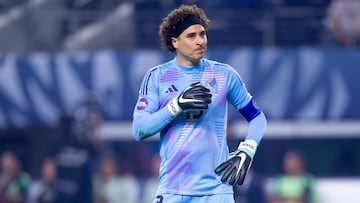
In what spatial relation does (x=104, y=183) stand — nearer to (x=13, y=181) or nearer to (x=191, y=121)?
(x=13, y=181)

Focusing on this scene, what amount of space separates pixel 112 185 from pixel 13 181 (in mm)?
1312

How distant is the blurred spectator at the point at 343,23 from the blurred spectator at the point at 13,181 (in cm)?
449

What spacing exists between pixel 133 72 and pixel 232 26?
1.47 metres

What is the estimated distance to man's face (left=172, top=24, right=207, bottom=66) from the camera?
6773mm

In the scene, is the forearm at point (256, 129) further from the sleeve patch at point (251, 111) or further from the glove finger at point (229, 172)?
the glove finger at point (229, 172)

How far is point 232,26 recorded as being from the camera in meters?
15.2

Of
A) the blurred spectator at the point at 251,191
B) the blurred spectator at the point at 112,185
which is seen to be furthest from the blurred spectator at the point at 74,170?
the blurred spectator at the point at 251,191

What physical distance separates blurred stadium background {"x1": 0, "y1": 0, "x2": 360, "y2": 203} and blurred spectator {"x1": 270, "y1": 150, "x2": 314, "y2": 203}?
33 centimetres

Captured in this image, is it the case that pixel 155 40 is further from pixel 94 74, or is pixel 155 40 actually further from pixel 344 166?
A: pixel 344 166

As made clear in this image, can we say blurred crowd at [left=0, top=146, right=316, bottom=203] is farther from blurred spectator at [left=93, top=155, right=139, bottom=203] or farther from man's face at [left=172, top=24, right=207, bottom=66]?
man's face at [left=172, top=24, right=207, bottom=66]

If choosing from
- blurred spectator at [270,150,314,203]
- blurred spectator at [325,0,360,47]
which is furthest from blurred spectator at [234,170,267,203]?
blurred spectator at [325,0,360,47]

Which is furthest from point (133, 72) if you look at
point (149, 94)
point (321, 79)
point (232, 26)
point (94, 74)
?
point (149, 94)

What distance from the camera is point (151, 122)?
670 centimetres

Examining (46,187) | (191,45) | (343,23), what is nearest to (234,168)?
(191,45)
